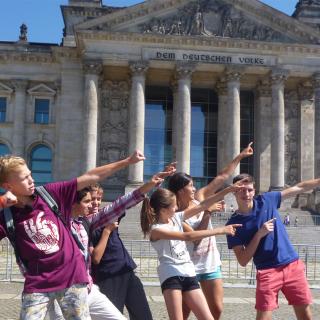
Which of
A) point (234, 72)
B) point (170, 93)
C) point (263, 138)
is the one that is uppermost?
point (234, 72)

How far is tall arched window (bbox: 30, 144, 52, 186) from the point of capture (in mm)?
43062

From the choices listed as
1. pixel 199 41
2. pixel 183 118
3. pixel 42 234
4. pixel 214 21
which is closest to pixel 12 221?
pixel 42 234

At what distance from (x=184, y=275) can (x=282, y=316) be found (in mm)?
5006

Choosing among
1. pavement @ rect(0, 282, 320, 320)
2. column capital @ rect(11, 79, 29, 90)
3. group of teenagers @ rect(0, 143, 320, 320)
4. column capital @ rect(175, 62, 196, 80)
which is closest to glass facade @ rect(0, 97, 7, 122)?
column capital @ rect(11, 79, 29, 90)

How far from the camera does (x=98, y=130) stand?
4250 cm

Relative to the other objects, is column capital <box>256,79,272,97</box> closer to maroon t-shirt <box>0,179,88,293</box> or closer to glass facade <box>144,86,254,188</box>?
glass facade <box>144,86,254,188</box>

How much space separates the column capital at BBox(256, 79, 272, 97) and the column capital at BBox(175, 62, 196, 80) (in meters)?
6.15

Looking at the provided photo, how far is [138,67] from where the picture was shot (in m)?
40.1

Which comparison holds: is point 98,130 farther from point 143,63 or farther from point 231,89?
point 231,89

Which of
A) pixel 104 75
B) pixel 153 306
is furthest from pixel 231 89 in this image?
pixel 153 306

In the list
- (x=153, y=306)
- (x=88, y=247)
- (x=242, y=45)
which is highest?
(x=242, y=45)

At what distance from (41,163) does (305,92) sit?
2106cm

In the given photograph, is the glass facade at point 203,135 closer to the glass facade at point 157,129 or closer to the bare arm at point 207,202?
the glass facade at point 157,129

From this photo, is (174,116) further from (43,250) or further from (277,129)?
(43,250)
